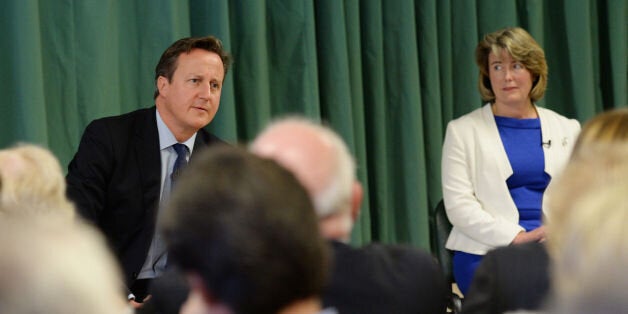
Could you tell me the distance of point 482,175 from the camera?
3.74 meters

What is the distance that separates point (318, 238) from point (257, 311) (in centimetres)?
11

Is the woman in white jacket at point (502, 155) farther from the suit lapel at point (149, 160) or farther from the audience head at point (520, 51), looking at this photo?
the suit lapel at point (149, 160)

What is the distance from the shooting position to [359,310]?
1.64 m

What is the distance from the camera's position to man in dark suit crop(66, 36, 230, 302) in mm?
2949

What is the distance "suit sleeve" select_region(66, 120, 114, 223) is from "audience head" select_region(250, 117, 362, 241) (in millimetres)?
1390

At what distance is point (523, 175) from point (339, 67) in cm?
96

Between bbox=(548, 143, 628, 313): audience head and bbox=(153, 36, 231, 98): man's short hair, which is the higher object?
bbox=(153, 36, 231, 98): man's short hair

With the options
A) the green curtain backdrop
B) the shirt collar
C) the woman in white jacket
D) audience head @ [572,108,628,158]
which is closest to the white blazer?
the woman in white jacket

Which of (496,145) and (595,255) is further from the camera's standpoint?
(496,145)

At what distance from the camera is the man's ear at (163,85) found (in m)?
3.19

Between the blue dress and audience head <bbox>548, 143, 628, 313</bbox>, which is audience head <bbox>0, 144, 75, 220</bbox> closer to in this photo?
audience head <bbox>548, 143, 628, 313</bbox>

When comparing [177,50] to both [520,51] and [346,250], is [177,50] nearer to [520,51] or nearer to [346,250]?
[520,51]

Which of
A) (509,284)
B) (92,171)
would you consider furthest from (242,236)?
(92,171)

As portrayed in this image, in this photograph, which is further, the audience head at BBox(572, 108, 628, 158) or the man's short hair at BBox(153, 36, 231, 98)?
the man's short hair at BBox(153, 36, 231, 98)
